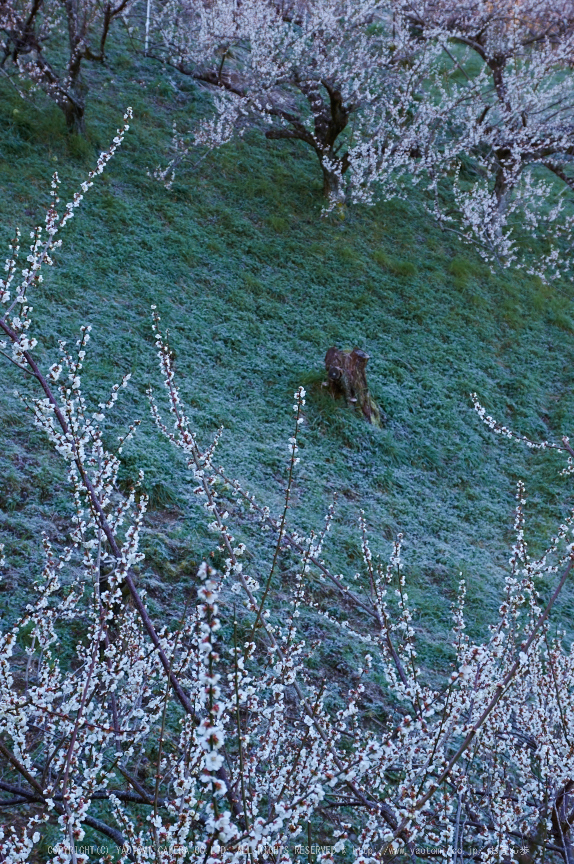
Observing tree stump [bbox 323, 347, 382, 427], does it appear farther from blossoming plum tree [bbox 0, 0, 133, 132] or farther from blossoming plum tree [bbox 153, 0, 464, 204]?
blossoming plum tree [bbox 0, 0, 133, 132]

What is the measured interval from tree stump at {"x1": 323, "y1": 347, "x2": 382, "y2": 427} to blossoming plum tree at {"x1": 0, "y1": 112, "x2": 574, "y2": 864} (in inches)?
138

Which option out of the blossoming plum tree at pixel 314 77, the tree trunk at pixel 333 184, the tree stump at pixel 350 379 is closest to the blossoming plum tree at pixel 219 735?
the tree stump at pixel 350 379

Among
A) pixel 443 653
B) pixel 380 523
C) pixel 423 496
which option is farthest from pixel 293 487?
pixel 443 653

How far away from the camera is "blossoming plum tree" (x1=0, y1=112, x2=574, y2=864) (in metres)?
1.62

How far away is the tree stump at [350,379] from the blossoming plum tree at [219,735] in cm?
352

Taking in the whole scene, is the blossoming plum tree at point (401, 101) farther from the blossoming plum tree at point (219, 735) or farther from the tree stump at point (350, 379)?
the blossoming plum tree at point (219, 735)

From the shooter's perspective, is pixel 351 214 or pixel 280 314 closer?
pixel 280 314

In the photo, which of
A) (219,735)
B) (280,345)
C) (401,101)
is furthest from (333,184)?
(219,735)

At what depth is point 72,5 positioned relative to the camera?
9.16 metres

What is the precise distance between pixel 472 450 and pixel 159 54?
940cm

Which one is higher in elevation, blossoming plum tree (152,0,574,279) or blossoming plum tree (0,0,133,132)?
blossoming plum tree (152,0,574,279)

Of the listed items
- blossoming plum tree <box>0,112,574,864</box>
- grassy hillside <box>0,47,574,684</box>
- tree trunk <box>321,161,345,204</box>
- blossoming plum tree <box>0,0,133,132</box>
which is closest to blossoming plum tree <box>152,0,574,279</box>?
tree trunk <box>321,161,345,204</box>

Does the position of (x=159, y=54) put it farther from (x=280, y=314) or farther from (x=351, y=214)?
(x=280, y=314)

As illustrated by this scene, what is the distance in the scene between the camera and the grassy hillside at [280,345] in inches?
206
